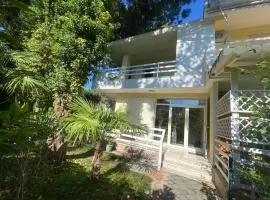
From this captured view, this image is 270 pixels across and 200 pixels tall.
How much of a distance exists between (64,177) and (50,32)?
9003 mm

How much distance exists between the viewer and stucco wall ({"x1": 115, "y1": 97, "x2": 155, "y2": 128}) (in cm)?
1482

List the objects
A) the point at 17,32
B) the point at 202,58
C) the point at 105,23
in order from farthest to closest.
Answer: the point at 17,32, the point at 202,58, the point at 105,23

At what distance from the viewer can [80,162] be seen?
962 cm

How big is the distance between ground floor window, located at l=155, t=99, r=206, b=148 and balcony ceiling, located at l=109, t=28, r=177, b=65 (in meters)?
4.11

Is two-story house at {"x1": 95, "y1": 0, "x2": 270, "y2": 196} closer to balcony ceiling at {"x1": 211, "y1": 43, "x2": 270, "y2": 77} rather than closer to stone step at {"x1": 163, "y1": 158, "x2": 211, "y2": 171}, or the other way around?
stone step at {"x1": 163, "y1": 158, "x2": 211, "y2": 171}

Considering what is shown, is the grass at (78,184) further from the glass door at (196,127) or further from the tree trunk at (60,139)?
the glass door at (196,127)

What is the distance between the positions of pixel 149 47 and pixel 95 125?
11688mm

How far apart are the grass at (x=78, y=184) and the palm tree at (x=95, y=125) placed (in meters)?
0.56

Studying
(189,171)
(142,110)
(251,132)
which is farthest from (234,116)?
(142,110)

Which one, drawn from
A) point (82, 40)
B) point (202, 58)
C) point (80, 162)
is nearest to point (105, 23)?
point (82, 40)

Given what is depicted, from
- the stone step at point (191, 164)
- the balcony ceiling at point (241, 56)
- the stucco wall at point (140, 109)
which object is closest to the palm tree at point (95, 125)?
the balcony ceiling at point (241, 56)

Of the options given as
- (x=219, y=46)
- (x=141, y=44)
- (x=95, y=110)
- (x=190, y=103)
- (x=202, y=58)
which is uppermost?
(x=141, y=44)

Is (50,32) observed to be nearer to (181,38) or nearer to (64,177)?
(181,38)

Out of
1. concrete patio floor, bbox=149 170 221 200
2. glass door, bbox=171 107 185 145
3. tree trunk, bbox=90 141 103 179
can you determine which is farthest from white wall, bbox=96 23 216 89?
tree trunk, bbox=90 141 103 179
